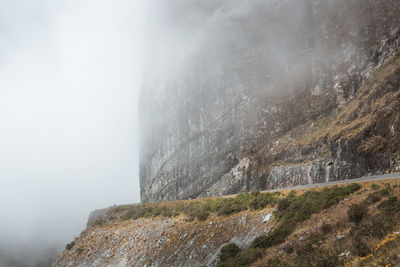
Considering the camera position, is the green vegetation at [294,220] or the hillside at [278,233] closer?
the hillside at [278,233]

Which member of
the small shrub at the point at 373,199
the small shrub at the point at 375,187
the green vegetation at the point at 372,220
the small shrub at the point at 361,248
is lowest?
the small shrub at the point at 361,248

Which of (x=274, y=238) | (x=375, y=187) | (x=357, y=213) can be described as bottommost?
(x=274, y=238)

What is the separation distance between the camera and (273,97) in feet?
158

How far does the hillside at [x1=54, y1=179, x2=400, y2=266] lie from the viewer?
30.2ft

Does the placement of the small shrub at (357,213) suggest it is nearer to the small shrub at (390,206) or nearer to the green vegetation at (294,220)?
the small shrub at (390,206)

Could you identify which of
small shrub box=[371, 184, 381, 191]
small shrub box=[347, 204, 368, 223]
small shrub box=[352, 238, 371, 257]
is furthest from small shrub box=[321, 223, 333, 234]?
small shrub box=[371, 184, 381, 191]

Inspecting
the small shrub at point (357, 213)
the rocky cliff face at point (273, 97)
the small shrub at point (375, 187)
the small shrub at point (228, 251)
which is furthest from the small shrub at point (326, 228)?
the rocky cliff face at point (273, 97)

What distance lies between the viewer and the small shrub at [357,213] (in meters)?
11.0

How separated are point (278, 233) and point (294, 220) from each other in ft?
3.90

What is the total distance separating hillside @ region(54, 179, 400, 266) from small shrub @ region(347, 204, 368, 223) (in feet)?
0.12

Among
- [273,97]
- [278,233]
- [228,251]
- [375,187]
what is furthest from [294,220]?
[273,97]

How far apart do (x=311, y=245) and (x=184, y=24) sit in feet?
257

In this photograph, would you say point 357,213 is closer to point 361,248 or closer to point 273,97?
point 361,248

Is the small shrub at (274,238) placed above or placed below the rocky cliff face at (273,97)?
below
